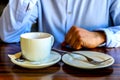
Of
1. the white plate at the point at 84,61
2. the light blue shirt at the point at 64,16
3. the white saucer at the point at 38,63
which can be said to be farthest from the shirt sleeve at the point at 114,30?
the white saucer at the point at 38,63

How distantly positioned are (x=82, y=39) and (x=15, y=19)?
1.13 ft

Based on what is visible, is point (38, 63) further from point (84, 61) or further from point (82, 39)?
point (82, 39)

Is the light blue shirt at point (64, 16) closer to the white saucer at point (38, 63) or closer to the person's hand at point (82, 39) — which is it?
the person's hand at point (82, 39)

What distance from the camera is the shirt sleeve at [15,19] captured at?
998 millimetres

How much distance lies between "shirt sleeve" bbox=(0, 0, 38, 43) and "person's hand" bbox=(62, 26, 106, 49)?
245 mm

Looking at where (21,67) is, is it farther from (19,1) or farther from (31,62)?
(19,1)

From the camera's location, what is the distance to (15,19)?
104 centimetres

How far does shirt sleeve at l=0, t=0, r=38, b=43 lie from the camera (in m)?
1.00

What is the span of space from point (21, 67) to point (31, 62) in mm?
30

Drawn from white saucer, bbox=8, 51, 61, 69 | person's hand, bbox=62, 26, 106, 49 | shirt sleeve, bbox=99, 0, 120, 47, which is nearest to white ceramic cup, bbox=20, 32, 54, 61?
white saucer, bbox=8, 51, 61, 69

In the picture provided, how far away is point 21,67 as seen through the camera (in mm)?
643

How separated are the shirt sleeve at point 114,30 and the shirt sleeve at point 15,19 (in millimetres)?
331

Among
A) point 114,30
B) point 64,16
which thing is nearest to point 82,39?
point 114,30

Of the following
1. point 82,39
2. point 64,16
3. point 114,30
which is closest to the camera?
point 82,39
